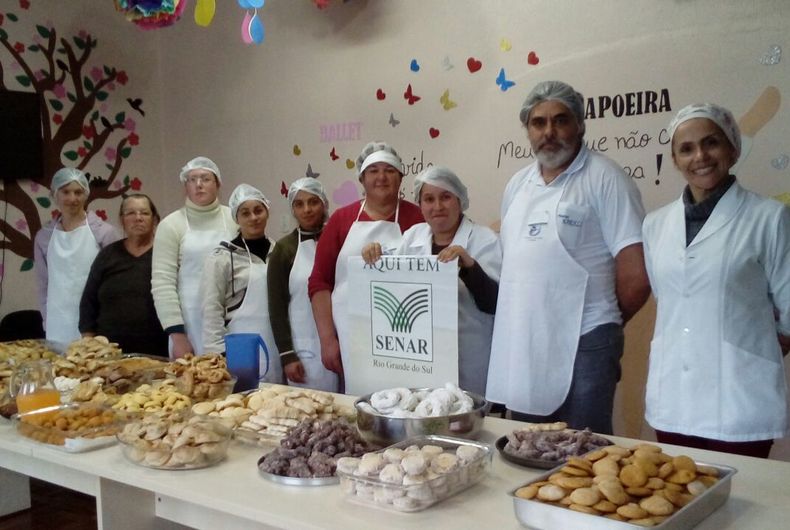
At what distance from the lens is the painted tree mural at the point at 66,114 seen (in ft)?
16.0

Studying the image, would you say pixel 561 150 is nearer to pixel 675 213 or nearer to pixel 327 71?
pixel 675 213

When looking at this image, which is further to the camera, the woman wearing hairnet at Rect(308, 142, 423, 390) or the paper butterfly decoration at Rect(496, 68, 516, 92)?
the paper butterfly decoration at Rect(496, 68, 516, 92)

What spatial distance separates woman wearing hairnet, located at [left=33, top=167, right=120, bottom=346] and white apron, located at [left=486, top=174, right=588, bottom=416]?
245cm

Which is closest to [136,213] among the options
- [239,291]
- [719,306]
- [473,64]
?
[239,291]

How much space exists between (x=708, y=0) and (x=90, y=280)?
127 inches

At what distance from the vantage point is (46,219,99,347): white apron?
382 centimetres

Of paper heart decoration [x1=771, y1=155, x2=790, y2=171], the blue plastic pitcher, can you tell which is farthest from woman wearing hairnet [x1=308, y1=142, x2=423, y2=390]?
paper heart decoration [x1=771, y1=155, x2=790, y2=171]

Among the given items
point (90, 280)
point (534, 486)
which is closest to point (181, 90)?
point (90, 280)

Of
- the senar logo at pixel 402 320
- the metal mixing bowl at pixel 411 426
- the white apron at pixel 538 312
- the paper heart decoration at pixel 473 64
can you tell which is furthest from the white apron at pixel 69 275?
the metal mixing bowl at pixel 411 426

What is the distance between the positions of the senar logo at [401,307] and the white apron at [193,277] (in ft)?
4.29

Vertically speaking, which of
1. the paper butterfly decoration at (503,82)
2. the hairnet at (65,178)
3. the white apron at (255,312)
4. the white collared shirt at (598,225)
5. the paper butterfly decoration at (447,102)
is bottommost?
the white apron at (255,312)

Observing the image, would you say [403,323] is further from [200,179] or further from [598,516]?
[200,179]

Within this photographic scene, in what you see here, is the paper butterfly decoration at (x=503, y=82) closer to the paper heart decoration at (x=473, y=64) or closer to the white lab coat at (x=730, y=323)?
the paper heart decoration at (x=473, y=64)

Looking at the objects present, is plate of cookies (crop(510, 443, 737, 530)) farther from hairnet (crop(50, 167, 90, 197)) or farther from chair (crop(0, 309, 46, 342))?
chair (crop(0, 309, 46, 342))
